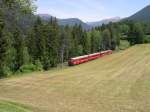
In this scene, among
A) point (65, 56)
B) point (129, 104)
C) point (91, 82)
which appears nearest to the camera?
point (129, 104)

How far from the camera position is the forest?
838 inches

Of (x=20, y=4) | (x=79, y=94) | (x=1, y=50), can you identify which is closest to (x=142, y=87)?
(x=79, y=94)

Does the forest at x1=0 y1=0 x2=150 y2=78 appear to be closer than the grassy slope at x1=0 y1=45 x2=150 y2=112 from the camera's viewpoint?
Yes

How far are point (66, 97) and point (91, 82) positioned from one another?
9450 millimetres

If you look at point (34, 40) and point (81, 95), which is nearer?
point (81, 95)

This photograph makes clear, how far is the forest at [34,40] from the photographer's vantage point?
21.3 m

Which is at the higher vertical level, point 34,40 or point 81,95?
point 34,40

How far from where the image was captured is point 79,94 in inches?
1083

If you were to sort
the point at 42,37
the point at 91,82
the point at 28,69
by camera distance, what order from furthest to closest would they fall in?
1. the point at 42,37
2. the point at 28,69
3. the point at 91,82

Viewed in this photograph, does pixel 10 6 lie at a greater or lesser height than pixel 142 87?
greater

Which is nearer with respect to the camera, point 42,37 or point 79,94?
point 79,94

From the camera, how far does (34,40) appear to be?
293 feet

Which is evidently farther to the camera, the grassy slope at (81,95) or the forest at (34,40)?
the grassy slope at (81,95)

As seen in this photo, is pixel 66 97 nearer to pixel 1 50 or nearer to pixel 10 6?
pixel 10 6
